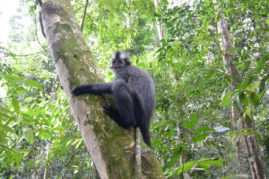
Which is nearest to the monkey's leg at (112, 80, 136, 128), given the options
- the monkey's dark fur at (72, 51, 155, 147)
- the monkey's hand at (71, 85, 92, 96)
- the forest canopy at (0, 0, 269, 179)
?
the monkey's dark fur at (72, 51, 155, 147)

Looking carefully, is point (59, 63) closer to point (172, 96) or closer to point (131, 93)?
point (131, 93)

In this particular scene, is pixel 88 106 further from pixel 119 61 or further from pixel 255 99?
pixel 119 61

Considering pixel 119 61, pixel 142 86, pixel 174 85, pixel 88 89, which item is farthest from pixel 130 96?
pixel 174 85

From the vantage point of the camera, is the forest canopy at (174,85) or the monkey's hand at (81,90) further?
→ the forest canopy at (174,85)

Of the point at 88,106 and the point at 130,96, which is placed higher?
the point at 130,96

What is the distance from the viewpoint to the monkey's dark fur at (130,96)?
1.79 meters

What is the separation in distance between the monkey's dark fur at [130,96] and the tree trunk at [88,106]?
0.24 ft

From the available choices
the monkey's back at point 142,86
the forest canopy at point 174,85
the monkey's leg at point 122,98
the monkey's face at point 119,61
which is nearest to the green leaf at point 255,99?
the forest canopy at point 174,85

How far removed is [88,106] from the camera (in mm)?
1697

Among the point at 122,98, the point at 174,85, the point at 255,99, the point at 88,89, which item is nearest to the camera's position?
the point at 255,99

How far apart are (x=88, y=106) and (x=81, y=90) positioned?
0.17 metres

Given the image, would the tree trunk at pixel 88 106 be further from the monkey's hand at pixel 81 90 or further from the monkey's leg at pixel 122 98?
the monkey's leg at pixel 122 98

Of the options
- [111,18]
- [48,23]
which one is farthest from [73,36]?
[111,18]

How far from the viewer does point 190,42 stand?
3.68m
